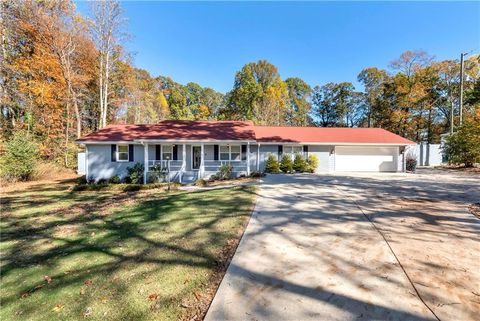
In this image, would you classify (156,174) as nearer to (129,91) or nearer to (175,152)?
(175,152)

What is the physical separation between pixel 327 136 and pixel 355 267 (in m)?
16.5

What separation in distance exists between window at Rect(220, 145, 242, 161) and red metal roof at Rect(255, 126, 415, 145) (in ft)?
7.39

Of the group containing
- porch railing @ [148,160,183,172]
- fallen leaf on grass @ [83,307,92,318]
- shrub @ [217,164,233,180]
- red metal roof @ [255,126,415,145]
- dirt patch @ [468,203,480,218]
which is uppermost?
red metal roof @ [255,126,415,145]

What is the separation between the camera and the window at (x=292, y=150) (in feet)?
57.7

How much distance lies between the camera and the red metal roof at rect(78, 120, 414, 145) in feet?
48.5

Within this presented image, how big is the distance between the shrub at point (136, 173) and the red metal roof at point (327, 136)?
8039 millimetres

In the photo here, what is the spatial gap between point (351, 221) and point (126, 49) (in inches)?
872

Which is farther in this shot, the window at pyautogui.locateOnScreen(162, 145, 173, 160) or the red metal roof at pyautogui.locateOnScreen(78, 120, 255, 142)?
the window at pyautogui.locateOnScreen(162, 145, 173, 160)

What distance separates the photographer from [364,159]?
18.5 metres

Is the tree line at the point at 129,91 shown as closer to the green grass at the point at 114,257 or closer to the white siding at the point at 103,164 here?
the white siding at the point at 103,164

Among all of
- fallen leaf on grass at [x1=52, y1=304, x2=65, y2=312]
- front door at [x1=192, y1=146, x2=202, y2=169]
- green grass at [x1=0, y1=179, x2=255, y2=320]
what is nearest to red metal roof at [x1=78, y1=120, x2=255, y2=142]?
front door at [x1=192, y1=146, x2=202, y2=169]

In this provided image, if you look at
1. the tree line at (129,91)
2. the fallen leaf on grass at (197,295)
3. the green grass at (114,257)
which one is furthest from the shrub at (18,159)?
the fallen leaf on grass at (197,295)

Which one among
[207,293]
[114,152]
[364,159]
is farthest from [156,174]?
[364,159]

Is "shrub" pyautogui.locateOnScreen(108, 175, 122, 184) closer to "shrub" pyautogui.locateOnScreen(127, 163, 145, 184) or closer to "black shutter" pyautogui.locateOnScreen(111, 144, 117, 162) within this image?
"shrub" pyautogui.locateOnScreen(127, 163, 145, 184)
